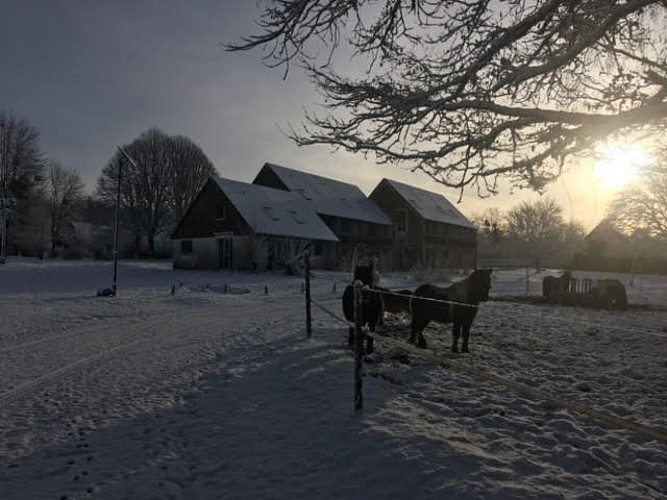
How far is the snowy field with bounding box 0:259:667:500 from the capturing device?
346 cm

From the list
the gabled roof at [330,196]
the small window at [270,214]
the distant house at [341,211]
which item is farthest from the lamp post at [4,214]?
the gabled roof at [330,196]

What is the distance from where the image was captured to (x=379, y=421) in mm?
4602

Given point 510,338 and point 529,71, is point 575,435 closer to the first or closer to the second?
point 529,71

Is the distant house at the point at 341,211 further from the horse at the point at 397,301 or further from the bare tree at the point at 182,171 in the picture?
the horse at the point at 397,301

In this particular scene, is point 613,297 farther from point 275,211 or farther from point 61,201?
point 61,201

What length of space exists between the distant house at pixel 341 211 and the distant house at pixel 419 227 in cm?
137

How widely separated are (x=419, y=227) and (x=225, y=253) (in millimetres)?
21924

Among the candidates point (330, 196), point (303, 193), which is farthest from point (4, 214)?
point (330, 196)

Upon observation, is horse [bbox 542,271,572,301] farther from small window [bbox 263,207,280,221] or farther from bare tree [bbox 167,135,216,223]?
bare tree [bbox 167,135,216,223]

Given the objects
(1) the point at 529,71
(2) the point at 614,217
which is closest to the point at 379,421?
(1) the point at 529,71

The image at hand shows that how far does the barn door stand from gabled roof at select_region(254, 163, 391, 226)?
9.01m

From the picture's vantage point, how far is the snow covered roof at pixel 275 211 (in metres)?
33.4

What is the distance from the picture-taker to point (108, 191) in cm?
5409

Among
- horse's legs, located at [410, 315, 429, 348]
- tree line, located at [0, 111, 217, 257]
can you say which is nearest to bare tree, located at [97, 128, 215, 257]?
tree line, located at [0, 111, 217, 257]
